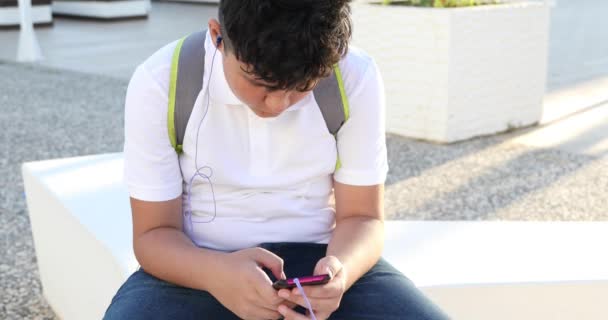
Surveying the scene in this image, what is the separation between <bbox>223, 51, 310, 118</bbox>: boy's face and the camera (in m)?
1.45

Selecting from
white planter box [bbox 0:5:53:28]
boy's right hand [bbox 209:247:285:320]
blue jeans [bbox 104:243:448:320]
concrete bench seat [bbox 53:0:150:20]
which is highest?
boy's right hand [bbox 209:247:285:320]

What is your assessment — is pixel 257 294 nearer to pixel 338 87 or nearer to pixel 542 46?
pixel 338 87

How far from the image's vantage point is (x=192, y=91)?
5.27ft

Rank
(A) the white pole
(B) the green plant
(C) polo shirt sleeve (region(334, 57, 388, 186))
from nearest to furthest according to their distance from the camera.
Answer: (C) polo shirt sleeve (region(334, 57, 388, 186)) < (B) the green plant < (A) the white pole

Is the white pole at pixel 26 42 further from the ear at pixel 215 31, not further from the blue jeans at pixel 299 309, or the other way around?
the ear at pixel 215 31

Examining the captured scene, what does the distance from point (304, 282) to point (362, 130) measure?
1.20 feet

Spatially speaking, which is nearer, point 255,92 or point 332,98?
point 255,92

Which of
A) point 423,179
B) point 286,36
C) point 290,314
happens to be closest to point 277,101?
point 286,36

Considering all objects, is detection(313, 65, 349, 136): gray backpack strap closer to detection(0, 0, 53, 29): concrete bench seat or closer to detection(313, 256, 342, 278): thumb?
detection(313, 256, 342, 278): thumb

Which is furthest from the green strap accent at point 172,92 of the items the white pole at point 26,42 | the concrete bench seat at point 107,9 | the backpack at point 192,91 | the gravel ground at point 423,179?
the concrete bench seat at point 107,9

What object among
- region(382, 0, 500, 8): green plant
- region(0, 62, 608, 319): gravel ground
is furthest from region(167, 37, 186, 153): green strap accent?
region(382, 0, 500, 8): green plant

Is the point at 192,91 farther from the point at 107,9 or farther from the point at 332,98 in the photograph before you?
the point at 107,9

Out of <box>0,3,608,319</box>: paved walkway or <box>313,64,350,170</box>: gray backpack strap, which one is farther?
<box>0,3,608,319</box>: paved walkway

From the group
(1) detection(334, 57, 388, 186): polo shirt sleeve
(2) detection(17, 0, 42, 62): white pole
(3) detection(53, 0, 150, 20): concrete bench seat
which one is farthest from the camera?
(3) detection(53, 0, 150, 20): concrete bench seat
